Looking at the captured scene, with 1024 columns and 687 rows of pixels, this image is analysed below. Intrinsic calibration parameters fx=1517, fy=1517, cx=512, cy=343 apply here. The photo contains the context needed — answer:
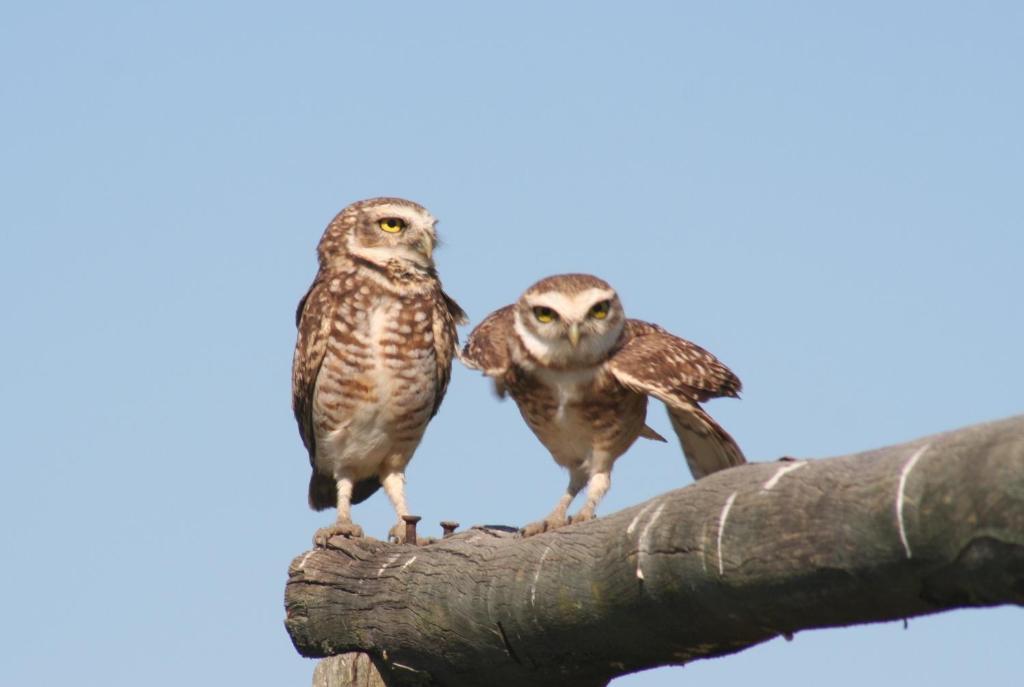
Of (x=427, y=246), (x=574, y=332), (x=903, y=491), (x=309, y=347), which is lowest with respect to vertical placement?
(x=903, y=491)

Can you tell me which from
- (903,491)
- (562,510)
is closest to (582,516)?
(562,510)

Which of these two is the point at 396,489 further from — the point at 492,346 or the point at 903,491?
the point at 903,491

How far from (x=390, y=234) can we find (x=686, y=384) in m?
2.06

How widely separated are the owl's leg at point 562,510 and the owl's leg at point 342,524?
2.53 ft

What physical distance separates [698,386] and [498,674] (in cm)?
163

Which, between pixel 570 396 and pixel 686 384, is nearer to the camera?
pixel 686 384

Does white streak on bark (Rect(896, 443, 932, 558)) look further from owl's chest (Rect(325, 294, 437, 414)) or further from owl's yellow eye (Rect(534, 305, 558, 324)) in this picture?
owl's chest (Rect(325, 294, 437, 414))

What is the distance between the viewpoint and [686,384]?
5.90 m

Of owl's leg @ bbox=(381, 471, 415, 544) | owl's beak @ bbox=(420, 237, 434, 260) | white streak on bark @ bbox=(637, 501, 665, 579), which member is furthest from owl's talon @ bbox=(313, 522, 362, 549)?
white streak on bark @ bbox=(637, 501, 665, 579)

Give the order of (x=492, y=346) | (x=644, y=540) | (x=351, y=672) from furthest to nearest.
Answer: (x=492, y=346) → (x=351, y=672) → (x=644, y=540)

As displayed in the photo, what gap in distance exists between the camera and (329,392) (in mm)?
7160

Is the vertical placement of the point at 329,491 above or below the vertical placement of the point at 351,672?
above

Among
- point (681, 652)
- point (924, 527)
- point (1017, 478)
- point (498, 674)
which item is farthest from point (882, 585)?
point (498, 674)

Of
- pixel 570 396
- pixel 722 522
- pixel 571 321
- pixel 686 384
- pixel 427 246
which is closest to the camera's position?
pixel 722 522
